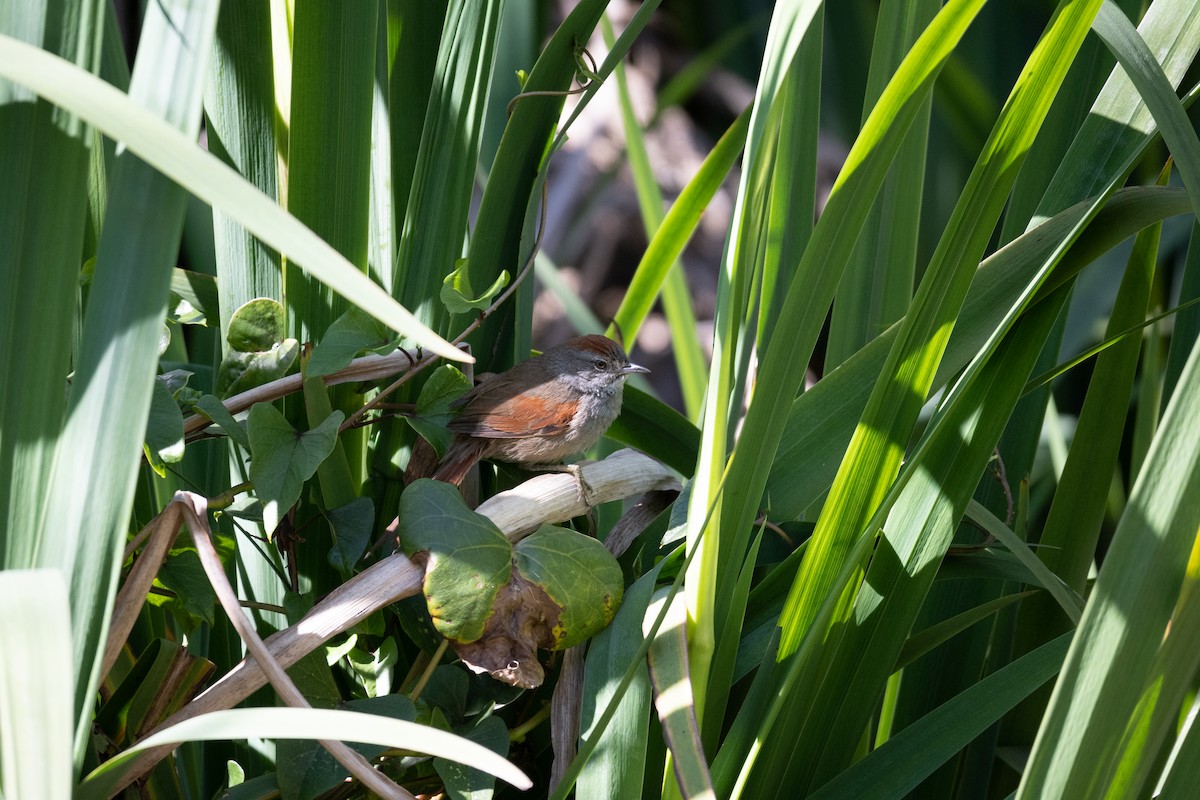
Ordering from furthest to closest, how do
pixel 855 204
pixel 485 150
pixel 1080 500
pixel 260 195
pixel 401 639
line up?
pixel 485 150 < pixel 1080 500 < pixel 401 639 < pixel 855 204 < pixel 260 195

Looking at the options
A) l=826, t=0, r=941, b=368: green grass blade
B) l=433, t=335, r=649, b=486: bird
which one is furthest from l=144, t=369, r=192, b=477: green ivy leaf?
l=826, t=0, r=941, b=368: green grass blade

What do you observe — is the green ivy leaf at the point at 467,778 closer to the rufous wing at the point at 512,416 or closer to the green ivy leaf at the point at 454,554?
the green ivy leaf at the point at 454,554

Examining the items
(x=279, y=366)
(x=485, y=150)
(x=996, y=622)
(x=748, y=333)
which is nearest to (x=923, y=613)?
(x=996, y=622)

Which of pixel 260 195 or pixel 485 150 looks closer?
pixel 260 195

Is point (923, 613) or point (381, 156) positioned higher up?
point (381, 156)

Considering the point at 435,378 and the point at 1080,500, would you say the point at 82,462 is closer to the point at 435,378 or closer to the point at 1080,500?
the point at 435,378

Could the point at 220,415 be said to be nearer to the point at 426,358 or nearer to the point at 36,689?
the point at 426,358

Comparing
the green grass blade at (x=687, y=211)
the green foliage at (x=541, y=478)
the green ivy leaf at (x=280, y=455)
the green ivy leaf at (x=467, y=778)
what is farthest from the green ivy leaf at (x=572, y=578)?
the green grass blade at (x=687, y=211)
